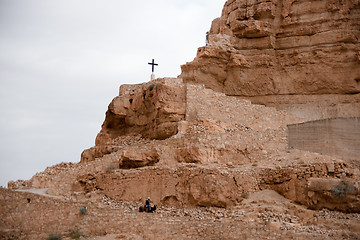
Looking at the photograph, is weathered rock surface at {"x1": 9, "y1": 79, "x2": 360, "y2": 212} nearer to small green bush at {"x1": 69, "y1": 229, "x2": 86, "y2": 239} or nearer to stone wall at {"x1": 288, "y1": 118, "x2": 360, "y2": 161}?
stone wall at {"x1": 288, "y1": 118, "x2": 360, "y2": 161}

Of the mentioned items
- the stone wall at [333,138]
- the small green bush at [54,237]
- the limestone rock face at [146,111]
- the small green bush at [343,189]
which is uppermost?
the limestone rock face at [146,111]

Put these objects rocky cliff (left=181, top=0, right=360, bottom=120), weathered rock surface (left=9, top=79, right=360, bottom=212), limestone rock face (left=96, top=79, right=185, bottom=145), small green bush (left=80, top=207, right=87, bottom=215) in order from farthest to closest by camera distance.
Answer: rocky cliff (left=181, top=0, right=360, bottom=120) < limestone rock face (left=96, top=79, right=185, bottom=145) < weathered rock surface (left=9, top=79, right=360, bottom=212) < small green bush (left=80, top=207, right=87, bottom=215)

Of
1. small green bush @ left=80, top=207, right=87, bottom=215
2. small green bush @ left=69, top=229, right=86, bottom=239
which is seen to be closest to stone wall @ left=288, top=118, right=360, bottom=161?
small green bush @ left=80, top=207, right=87, bottom=215

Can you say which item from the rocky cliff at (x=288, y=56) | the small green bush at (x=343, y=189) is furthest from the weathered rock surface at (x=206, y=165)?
the rocky cliff at (x=288, y=56)

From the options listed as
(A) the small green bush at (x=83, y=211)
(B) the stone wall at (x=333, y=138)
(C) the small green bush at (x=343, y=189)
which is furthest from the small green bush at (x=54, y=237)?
(B) the stone wall at (x=333, y=138)

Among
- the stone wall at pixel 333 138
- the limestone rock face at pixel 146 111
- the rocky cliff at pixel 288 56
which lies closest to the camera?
the stone wall at pixel 333 138

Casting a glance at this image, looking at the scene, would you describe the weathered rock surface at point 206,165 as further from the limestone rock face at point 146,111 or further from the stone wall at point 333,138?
the stone wall at point 333,138

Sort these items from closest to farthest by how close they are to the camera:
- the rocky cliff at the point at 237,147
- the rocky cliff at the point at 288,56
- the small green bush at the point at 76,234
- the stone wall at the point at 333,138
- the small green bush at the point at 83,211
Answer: the small green bush at the point at 76,234, the rocky cliff at the point at 237,147, the small green bush at the point at 83,211, the stone wall at the point at 333,138, the rocky cliff at the point at 288,56

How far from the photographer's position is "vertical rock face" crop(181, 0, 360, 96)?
23469 millimetres

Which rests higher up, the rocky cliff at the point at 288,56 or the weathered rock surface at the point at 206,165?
the rocky cliff at the point at 288,56

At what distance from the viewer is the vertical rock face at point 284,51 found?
2347 cm

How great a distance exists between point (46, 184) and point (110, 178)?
3081 mm

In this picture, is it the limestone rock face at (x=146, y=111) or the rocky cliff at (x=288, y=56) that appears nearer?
the limestone rock face at (x=146, y=111)

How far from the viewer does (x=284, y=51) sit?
24375mm
